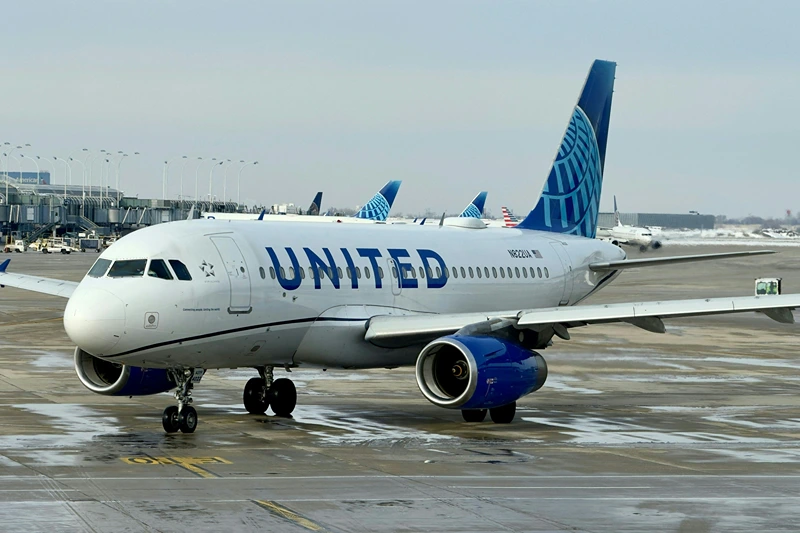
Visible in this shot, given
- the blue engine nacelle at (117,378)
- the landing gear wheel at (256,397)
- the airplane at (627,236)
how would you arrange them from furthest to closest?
the airplane at (627,236) → the landing gear wheel at (256,397) → the blue engine nacelle at (117,378)

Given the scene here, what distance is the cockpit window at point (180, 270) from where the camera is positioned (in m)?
25.1

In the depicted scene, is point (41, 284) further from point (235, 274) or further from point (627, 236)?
point (627, 236)

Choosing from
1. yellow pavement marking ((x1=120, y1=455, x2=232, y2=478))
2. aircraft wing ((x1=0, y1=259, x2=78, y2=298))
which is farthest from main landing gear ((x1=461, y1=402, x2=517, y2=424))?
aircraft wing ((x1=0, y1=259, x2=78, y2=298))

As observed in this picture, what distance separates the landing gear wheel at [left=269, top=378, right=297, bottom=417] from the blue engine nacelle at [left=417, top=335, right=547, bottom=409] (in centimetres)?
367

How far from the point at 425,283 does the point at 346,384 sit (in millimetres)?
5424

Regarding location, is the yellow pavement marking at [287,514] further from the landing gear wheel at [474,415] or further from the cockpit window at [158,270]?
the landing gear wheel at [474,415]

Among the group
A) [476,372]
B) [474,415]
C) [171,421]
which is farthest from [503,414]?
[171,421]

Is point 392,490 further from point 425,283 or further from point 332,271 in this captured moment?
point 425,283

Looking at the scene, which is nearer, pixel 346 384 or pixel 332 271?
pixel 332 271

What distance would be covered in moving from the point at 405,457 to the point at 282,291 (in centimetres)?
577

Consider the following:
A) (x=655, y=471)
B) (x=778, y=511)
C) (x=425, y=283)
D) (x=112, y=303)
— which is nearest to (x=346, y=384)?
(x=425, y=283)

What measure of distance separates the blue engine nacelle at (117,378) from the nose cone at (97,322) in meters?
3.20

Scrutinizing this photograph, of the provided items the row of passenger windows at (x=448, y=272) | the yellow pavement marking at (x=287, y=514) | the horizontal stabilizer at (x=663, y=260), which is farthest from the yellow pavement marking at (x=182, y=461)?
the horizontal stabilizer at (x=663, y=260)

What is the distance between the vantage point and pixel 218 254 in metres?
26.0
